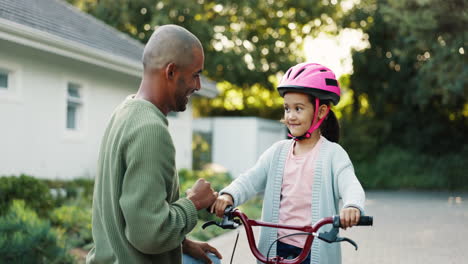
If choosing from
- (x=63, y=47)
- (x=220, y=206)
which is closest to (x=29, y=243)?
(x=220, y=206)

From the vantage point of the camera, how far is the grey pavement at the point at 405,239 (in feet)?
26.7

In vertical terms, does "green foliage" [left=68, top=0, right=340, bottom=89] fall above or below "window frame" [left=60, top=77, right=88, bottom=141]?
above

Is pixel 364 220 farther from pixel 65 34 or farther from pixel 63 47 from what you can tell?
pixel 65 34

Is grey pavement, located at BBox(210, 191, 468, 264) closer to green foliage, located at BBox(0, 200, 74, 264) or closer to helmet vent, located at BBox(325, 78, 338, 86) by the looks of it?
green foliage, located at BBox(0, 200, 74, 264)

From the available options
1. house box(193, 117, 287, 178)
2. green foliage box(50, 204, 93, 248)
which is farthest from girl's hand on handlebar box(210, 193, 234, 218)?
house box(193, 117, 287, 178)

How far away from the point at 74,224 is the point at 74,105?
6.51 metres

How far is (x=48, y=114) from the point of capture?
44.1ft

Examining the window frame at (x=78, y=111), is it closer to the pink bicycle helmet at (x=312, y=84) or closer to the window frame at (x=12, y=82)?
the window frame at (x=12, y=82)

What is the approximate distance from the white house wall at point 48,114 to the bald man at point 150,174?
394 inches

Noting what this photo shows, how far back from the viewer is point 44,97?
43.7 feet

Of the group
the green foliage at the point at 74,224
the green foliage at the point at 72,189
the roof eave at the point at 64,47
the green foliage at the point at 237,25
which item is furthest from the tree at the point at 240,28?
the green foliage at the point at 74,224

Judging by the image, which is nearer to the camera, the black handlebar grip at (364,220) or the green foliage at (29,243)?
the black handlebar grip at (364,220)

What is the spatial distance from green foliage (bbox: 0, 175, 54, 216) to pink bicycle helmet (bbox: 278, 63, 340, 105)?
571cm

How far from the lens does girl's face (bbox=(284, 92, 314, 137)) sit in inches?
141
